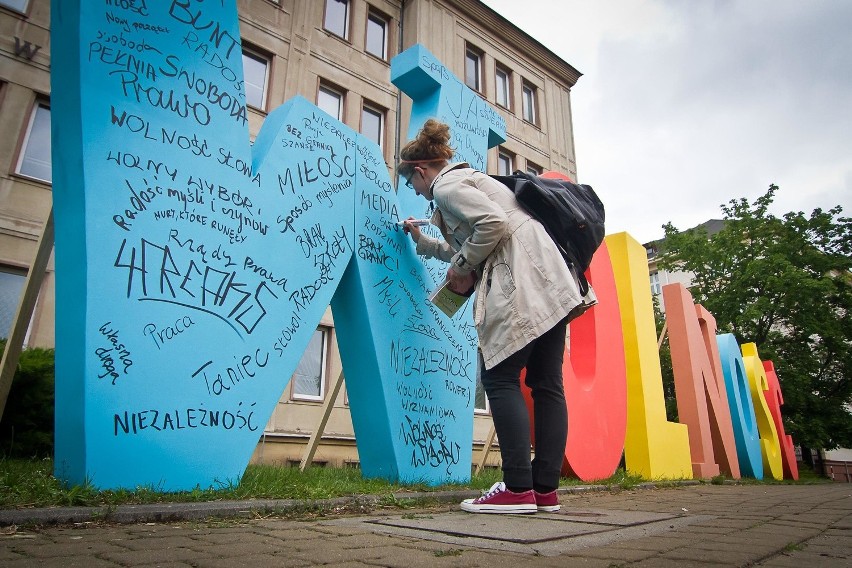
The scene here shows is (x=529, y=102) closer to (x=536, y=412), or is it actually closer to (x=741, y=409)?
(x=741, y=409)

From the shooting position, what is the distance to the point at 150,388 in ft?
8.24

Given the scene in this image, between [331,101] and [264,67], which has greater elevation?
[264,67]

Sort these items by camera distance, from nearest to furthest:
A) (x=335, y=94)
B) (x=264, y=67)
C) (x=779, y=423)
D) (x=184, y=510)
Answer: (x=184, y=510)
(x=779, y=423)
(x=264, y=67)
(x=335, y=94)

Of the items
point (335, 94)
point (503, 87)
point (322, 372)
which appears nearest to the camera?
point (322, 372)

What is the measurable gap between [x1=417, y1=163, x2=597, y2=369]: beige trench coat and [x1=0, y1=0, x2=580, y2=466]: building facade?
5.83 feet

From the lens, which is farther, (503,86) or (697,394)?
(503,86)

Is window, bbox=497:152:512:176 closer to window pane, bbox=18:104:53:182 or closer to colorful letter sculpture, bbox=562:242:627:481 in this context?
colorful letter sculpture, bbox=562:242:627:481

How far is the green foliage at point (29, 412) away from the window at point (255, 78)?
26.7 feet

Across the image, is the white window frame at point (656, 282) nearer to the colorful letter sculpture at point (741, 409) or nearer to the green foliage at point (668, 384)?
the green foliage at point (668, 384)

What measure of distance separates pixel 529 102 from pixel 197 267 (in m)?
17.9

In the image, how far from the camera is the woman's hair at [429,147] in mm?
3348

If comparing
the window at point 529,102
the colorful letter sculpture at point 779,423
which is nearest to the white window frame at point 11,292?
the colorful letter sculpture at point 779,423

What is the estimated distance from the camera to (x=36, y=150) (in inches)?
382

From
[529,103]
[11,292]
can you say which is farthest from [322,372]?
[529,103]
